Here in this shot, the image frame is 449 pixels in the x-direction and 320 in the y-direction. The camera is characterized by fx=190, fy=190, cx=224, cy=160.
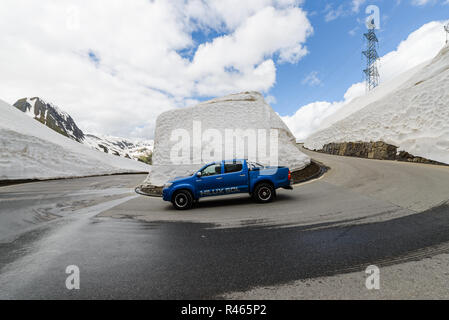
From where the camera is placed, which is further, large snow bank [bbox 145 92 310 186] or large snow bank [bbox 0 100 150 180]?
large snow bank [bbox 0 100 150 180]

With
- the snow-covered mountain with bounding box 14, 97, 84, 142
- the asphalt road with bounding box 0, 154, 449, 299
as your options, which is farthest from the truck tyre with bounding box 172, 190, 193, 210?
the snow-covered mountain with bounding box 14, 97, 84, 142

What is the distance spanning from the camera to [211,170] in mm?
7020

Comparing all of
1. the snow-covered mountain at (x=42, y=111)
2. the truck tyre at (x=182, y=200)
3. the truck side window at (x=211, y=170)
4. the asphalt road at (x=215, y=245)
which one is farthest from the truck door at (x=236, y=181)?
the snow-covered mountain at (x=42, y=111)

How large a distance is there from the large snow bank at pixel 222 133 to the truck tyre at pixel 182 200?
5148 mm

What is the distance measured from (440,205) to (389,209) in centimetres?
131

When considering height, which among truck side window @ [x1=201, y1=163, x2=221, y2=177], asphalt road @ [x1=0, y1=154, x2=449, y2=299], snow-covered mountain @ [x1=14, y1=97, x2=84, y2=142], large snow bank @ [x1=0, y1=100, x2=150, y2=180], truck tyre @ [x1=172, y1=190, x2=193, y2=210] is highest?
snow-covered mountain @ [x1=14, y1=97, x2=84, y2=142]

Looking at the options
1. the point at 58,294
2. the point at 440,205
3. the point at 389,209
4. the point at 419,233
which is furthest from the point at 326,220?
the point at 58,294

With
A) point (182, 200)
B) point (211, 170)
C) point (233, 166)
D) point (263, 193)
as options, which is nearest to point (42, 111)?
point (182, 200)

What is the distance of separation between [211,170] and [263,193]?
2.05 metres

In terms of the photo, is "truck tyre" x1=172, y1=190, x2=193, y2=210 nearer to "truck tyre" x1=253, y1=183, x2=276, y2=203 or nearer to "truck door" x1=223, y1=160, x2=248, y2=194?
"truck door" x1=223, y1=160, x2=248, y2=194

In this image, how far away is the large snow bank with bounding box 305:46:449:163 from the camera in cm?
1409

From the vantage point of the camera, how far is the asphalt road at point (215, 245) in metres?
2.53

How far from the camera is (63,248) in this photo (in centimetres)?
384

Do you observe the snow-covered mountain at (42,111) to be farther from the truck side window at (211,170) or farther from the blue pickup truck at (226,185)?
the truck side window at (211,170)
